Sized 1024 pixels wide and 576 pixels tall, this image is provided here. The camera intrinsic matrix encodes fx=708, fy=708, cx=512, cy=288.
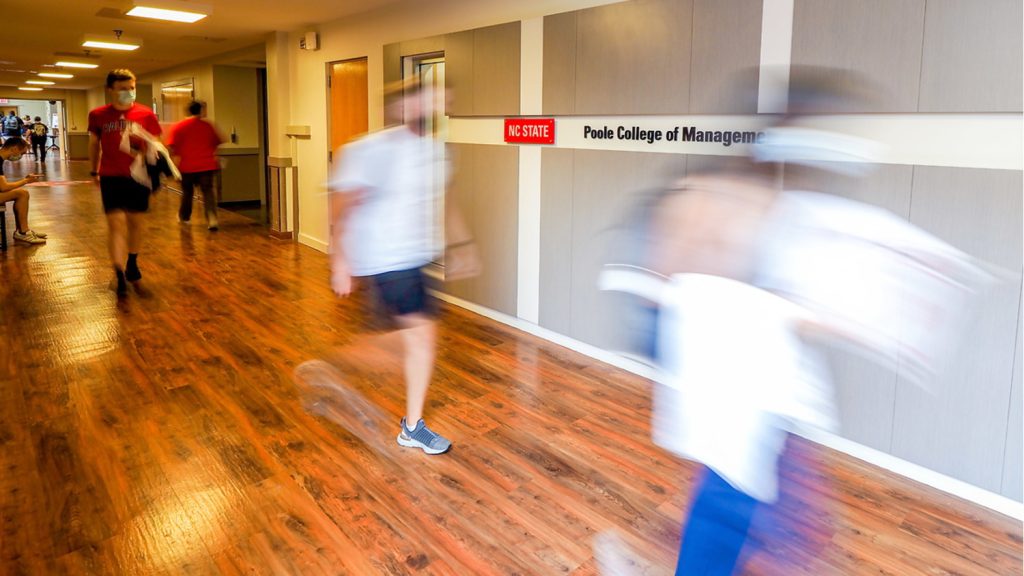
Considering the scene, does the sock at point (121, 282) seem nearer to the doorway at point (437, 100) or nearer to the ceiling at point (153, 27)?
the ceiling at point (153, 27)

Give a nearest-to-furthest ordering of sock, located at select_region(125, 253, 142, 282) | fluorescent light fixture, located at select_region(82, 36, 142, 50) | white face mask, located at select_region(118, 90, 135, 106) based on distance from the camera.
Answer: white face mask, located at select_region(118, 90, 135, 106) → sock, located at select_region(125, 253, 142, 282) → fluorescent light fixture, located at select_region(82, 36, 142, 50)

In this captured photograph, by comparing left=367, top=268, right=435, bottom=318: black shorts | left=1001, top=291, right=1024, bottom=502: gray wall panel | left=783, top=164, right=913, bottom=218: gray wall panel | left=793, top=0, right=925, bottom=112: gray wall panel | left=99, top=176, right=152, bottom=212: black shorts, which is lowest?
left=1001, top=291, right=1024, bottom=502: gray wall panel

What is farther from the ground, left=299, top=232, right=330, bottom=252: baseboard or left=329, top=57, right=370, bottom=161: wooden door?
left=329, top=57, right=370, bottom=161: wooden door

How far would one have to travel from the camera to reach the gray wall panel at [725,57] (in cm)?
381

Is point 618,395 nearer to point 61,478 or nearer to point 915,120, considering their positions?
point 915,120

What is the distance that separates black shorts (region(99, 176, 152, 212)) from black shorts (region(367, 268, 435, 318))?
14.1 feet

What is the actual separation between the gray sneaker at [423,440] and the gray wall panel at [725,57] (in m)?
2.34

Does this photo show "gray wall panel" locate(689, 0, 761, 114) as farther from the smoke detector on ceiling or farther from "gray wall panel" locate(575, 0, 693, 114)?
the smoke detector on ceiling

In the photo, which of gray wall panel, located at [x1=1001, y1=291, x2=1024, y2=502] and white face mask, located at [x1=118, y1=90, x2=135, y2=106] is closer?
gray wall panel, located at [x1=1001, y1=291, x2=1024, y2=502]

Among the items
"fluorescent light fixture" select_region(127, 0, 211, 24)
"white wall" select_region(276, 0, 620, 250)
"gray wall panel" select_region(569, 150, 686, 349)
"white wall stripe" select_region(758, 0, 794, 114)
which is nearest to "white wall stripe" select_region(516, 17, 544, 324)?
"white wall" select_region(276, 0, 620, 250)

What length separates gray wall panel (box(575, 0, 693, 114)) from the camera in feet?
13.7

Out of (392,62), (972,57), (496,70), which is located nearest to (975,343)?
(972,57)

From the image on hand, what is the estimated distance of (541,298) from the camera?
5438 mm

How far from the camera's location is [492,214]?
5.89 m
